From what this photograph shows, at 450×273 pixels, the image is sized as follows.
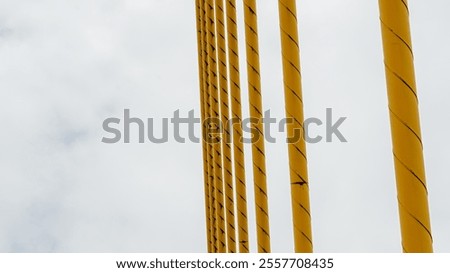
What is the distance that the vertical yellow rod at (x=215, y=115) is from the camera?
700 cm

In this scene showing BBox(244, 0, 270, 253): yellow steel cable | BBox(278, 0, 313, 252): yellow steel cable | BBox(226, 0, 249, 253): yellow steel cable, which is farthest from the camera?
BBox(226, 0, 249, 253): yellow steel cable

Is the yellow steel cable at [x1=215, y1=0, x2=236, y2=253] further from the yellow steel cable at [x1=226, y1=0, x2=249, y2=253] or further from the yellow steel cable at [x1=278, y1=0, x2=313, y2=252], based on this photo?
the yellow steel cable at [x1=278, y1=0, x2=313, y2=252]

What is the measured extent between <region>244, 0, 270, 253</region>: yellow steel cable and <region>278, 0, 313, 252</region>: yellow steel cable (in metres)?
1.06

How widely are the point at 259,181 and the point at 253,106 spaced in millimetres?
534

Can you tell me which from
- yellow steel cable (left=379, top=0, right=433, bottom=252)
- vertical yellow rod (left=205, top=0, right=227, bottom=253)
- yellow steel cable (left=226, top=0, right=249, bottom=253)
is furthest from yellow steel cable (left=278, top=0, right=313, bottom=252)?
vertical yellow rod (left=205, top=0, right=227, bottom=253)

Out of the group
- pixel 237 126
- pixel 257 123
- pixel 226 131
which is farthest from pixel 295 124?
pixel 226 131

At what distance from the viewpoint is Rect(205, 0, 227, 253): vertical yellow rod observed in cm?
700

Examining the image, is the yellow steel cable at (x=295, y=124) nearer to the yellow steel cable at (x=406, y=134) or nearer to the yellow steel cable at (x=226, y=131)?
the yellow steel cable at (x=406, y=134)

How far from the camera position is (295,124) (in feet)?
10.3

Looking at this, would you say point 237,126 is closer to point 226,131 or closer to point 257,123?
point 226,131

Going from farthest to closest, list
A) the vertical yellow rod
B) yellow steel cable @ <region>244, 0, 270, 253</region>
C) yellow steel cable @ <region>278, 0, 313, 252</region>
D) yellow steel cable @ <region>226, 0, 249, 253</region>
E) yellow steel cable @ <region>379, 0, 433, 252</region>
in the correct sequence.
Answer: the vertical yellow rod
yellow steel cable @ <region>226, 0, 249, 253</region>
yellow steel cable @ <region>244, 0, 270, 253</region>
yellow steel cable @ <region>278, 0, 313, 252</region>
yellow steel cable @ <region>379, 0, 433, 252</region>

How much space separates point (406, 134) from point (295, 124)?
45.7 inches

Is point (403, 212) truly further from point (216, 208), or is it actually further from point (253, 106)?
point (216, 208)
